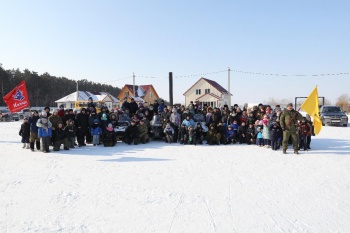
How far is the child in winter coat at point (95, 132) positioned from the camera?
10.8m

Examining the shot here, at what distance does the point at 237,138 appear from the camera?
38.0 ft

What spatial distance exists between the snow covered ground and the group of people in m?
1.21

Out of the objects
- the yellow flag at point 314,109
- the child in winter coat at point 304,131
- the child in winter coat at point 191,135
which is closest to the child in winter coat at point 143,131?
the child in winter coat at point 191,135

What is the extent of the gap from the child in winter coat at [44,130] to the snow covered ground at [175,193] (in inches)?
28.5

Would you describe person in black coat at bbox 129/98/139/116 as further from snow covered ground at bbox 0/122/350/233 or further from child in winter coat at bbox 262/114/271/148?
child in winter coat at bbox 262/114/271/148

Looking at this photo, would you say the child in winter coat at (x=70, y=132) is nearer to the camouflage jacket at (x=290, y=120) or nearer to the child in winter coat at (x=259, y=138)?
the child in winter coat at (x=259, y=138)

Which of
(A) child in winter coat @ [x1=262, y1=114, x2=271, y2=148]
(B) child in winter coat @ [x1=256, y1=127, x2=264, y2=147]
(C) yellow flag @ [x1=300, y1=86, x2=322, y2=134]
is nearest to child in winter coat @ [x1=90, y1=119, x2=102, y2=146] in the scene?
(B) child in winter coat @ [x1=256, y1=127, x2=264, y2=147]

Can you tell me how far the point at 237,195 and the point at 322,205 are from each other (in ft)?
4.54

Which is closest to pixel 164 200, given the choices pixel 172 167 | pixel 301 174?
pixel 172 167

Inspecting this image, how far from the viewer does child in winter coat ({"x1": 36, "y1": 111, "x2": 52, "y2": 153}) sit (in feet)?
30.3

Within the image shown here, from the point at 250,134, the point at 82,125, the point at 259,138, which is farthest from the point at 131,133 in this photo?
the point at 259,138

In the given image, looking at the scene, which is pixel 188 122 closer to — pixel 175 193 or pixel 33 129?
pixel 33 129

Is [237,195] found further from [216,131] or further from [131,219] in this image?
[216,131]

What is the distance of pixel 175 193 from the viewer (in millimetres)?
5016
